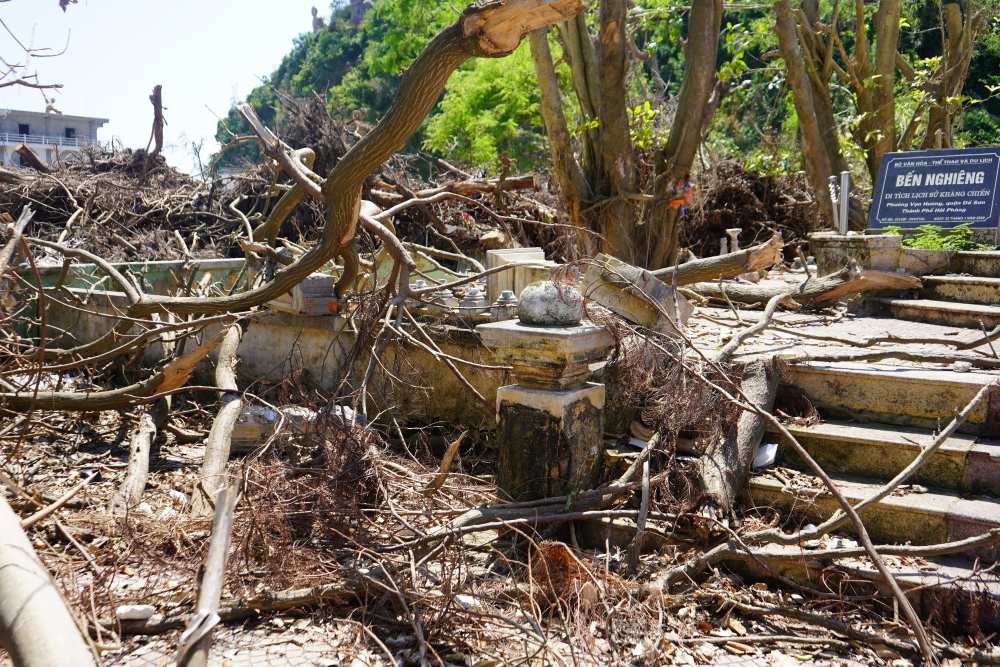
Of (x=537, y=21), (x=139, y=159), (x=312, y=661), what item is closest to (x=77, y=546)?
(x=312, y=661)

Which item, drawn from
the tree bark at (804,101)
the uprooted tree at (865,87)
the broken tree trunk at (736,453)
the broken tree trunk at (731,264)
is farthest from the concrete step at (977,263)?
the broken tree trunk at (736,453)

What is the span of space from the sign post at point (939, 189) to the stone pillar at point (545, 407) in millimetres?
5374

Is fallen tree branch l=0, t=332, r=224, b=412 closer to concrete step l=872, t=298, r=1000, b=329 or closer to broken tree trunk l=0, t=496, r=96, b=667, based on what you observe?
broken tree trunk l=0, t=496, r=96, b=667

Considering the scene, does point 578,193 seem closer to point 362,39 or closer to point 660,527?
point 660,527

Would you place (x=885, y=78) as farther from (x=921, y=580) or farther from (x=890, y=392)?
(x=921, y=580)

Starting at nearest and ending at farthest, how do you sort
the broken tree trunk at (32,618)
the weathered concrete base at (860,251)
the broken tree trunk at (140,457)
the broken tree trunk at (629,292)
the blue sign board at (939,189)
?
1. the broken tree trunk at (32,618)
2. the broken tree trunk at (140,457)
3. the broken tree trunk at (629,292)
4. the weathered concrete base at (860,251)
5. the blue sign board at (939,189)

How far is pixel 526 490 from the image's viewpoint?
4.75 meters

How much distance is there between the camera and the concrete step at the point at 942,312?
693 cm

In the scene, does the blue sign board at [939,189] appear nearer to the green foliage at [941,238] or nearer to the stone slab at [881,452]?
the green foliage at [941,238]

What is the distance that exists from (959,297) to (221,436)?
6702 mm

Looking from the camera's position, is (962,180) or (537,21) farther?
(962,180)

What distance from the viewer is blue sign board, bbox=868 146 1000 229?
26.4ft

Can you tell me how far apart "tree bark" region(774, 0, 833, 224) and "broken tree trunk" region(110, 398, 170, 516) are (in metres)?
8.94

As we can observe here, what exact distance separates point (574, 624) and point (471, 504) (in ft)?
3.99
